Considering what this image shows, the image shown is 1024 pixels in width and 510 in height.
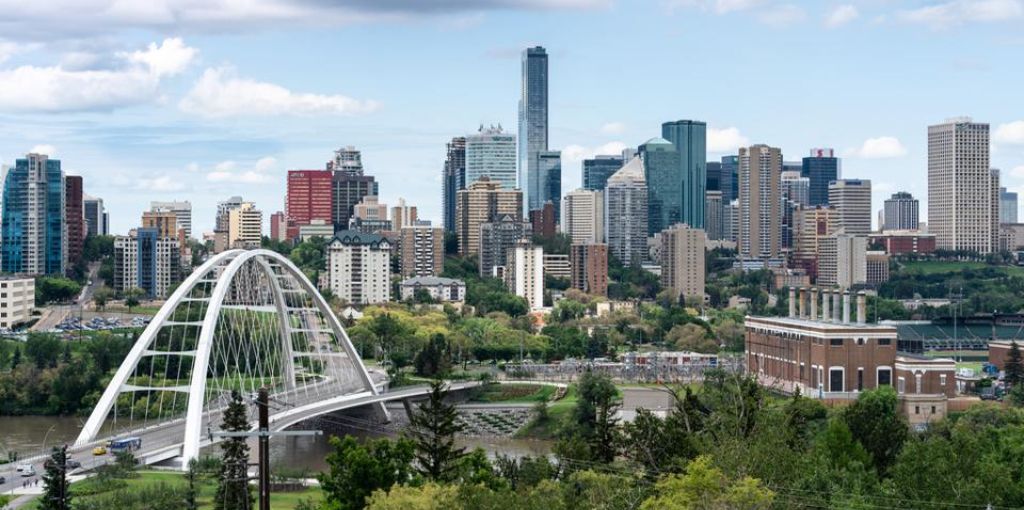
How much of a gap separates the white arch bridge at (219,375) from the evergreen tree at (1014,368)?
26.5 m

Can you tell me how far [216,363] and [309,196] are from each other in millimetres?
129435

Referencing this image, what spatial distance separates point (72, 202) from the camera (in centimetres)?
13312

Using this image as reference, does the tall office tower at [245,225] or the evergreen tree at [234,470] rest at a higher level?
the tall office tower at [245,225]

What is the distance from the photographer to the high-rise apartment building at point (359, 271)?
125 m

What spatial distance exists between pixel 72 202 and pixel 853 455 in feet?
322

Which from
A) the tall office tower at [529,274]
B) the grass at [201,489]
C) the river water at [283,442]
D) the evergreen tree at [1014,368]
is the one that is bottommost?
the river water at [283,442]

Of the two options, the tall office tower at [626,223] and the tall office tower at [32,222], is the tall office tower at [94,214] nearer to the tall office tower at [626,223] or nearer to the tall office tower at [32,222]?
the tall office tower at [32,222]

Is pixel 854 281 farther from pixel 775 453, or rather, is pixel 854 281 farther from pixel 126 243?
pixel 775 453

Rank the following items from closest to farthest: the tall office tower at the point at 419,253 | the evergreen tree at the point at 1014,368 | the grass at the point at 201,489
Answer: the grass at the point at 201,489 < the evergreen tree at the point at 1014,368 < the tall office tower at the point at 419,253

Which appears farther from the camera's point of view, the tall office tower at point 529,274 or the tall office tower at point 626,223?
the tall office tower at point 626,223

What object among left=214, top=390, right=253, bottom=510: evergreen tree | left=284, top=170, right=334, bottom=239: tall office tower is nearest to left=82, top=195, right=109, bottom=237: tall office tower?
left=284, top=170, right=334, bottom=239: tall office tower

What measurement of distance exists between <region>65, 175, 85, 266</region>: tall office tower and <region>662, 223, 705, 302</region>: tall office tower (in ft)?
169

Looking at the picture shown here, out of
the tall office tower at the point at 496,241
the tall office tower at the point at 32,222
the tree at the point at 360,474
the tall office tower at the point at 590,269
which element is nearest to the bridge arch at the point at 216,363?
the tree at the point at 360,474

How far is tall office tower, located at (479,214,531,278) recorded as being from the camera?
146113mm
